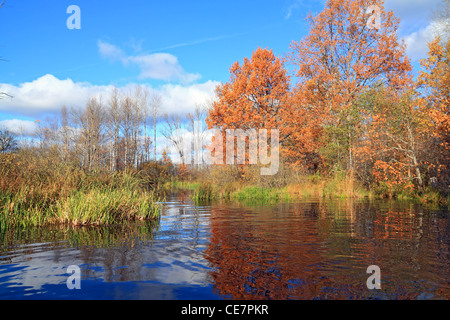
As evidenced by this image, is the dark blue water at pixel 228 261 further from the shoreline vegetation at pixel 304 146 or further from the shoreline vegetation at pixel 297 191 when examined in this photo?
the shoreline vegetation at pixel 297 191

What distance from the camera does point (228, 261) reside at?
4621 mm

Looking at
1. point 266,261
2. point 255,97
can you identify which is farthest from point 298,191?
point 266,261

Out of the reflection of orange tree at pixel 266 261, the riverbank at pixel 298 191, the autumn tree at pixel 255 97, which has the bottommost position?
the reflection of orange tree at pixel 266 261

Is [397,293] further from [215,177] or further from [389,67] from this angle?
[389,67]

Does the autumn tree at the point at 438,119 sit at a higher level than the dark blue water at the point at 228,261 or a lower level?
higher

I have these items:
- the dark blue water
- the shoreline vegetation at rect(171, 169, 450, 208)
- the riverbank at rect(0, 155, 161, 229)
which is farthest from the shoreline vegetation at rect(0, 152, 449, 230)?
the shoreline vegetation at rect(171, 169, 450, 208)

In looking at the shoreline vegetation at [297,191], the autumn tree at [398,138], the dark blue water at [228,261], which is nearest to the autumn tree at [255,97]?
the shoreline vegetation at [297,191]

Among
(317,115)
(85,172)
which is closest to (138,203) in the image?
(85,172)

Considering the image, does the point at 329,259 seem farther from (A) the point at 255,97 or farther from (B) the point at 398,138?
(A) the point at 255,97

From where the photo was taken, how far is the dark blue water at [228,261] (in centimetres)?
344

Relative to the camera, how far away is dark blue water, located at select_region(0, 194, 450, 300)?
3.44 metres

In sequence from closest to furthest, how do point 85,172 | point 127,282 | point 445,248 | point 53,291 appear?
1. point 53,291
2. point 127,282
3. point 445,248
4. point 85,172
